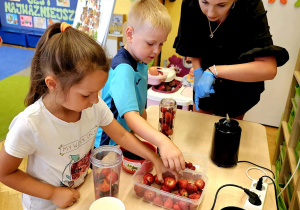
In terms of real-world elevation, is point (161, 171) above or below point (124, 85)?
below

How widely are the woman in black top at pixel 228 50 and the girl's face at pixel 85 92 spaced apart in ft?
1.51

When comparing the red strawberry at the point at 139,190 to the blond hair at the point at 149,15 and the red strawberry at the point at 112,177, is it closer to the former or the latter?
the red strawberry at the point at 112,177

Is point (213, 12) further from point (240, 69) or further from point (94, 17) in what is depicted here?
point (94, 17)

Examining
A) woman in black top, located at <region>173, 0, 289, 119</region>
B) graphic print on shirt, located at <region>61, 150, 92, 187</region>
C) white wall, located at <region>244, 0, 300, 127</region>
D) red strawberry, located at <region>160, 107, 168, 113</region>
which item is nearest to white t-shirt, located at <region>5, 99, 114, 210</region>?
graphic print on shirt, located at <region>61, 150, 92, 187</region>

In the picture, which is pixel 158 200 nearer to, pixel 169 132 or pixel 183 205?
pixel 183 205

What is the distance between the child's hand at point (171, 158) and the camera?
0.76 meters

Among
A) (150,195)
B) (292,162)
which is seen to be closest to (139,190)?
(150,195)

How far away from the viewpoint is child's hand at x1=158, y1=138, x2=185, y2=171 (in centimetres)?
76

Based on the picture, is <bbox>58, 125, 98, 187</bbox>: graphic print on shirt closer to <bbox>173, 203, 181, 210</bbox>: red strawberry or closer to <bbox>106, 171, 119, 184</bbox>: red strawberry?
<bbox>106, 171, 119, 184</bbox>: red strawberry

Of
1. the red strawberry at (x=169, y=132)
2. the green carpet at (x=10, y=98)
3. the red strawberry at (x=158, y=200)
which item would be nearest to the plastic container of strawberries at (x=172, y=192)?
the red strawberry at (x=158, y=200)

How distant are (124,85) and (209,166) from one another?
1.24ft

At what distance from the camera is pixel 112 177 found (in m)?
0.70

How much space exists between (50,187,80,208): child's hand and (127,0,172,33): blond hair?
0.60 meters

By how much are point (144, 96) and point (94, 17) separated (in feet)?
4.82
